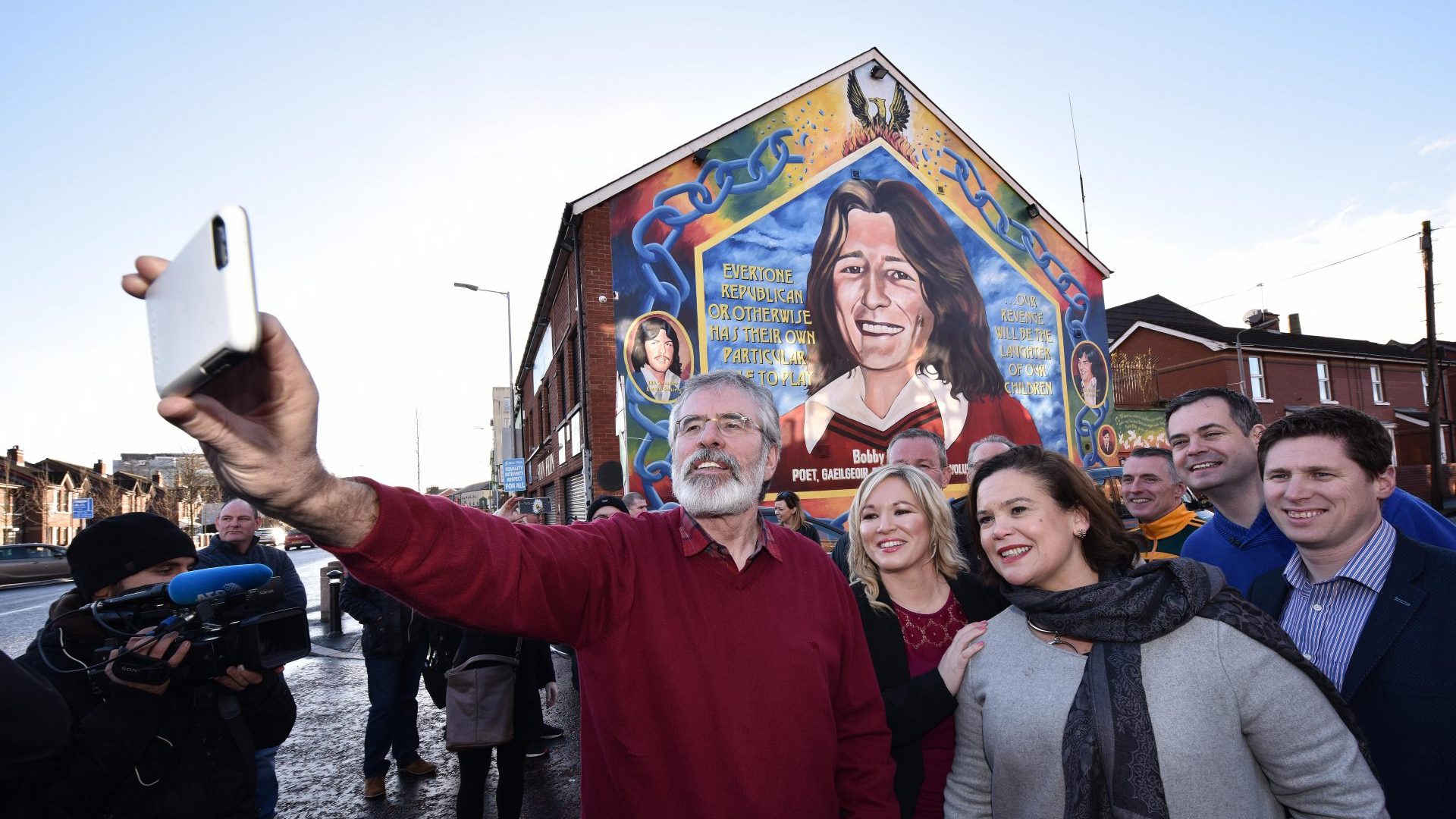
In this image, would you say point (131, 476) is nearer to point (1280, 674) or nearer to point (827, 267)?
point (827, 267)

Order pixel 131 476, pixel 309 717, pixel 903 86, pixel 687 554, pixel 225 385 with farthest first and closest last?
pixel 131 476 < pixel 903 86 < pixel 309 717 < pixel 687 554 < pixel 225 385

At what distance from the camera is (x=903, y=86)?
559 inches

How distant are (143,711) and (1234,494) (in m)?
4.57

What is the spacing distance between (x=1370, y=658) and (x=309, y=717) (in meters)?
8.21

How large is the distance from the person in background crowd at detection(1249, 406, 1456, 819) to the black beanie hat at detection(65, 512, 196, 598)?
4077 mm

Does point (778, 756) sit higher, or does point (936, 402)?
point (936, 402)

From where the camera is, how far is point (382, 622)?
5.05 metres

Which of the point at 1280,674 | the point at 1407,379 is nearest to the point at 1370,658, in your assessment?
the point at 1280,674

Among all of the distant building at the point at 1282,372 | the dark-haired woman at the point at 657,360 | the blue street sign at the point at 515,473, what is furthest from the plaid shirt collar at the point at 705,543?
the distant building at the point at 1282,372

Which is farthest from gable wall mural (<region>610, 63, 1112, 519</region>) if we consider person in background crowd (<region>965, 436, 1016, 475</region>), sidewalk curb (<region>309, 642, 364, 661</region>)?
person in background crowd (<region>965, 436, 1016, 475</region>)

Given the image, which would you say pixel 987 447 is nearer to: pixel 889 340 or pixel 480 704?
pixel 480 704

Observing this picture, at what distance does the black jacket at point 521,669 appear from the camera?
404 centimetres

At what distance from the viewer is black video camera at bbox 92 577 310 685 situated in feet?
7.70

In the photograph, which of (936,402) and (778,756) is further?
(936,402)
